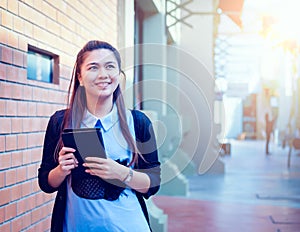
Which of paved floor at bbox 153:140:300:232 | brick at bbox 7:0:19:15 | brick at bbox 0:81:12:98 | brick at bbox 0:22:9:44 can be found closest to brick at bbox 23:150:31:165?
brick at bbox 0:81:12:98

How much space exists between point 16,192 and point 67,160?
2.32ft

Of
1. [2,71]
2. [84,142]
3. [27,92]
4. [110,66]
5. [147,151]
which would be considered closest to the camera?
[84,142]

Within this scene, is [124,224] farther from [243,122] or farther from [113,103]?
[243,122]

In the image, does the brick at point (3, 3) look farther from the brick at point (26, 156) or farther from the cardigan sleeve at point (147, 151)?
the cardigan sleeve at point (147, 151)

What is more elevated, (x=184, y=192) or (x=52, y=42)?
(x=52, y=42)

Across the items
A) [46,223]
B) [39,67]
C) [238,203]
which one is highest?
[39,67]

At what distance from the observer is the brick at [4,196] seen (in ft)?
5.67

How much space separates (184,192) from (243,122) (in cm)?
2078

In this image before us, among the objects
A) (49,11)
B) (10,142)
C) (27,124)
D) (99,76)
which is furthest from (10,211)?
(49,11)

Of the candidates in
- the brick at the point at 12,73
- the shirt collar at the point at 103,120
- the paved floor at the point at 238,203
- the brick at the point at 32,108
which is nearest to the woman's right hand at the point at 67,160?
the shirt collar at the point at 103,120

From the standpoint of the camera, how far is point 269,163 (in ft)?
40.0

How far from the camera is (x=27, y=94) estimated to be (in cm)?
195

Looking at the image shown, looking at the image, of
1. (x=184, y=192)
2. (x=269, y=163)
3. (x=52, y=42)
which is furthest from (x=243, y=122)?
(x=52, y=42)

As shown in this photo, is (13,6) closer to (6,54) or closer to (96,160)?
(6,54)
